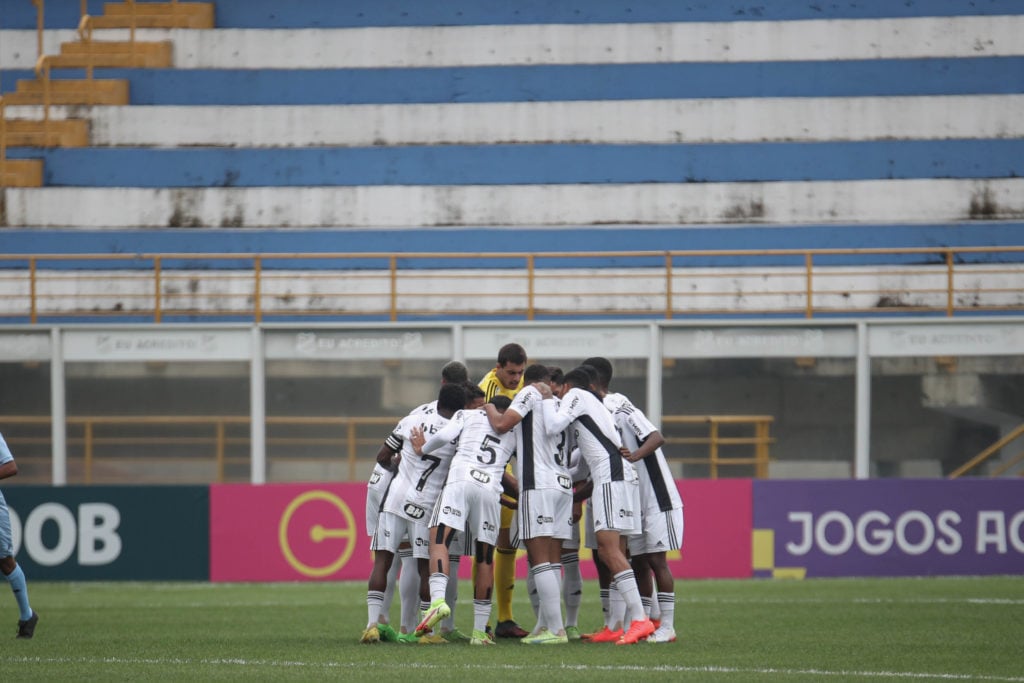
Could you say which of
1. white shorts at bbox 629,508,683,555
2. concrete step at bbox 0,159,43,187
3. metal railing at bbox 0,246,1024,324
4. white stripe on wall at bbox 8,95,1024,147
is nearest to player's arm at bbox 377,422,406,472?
white shorts at bbox 629,508,683,555

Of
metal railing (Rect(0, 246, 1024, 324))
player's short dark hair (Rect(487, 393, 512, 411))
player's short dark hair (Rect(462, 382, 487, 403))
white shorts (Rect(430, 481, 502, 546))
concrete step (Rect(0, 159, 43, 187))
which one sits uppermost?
concrete step (Rect(0, 159, 43, 187))

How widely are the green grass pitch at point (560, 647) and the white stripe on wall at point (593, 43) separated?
527 inches

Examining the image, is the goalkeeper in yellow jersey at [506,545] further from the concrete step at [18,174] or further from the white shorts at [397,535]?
the concrete step at [18,174]

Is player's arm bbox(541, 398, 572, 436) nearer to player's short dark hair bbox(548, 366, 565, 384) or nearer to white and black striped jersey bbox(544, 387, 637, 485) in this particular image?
white and black striped jersey bbox(544, 387, 637, 485)

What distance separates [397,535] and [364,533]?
7467 mm

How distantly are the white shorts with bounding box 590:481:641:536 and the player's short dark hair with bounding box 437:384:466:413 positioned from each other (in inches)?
47.5

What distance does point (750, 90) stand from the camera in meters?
26.9

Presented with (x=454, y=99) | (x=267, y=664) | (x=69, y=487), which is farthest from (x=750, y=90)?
(x=267, y=664)

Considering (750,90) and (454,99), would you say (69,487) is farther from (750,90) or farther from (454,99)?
(750,90)

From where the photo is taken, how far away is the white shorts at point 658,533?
1105cm

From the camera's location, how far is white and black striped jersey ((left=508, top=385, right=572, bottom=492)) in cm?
1079

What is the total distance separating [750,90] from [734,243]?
3.11m

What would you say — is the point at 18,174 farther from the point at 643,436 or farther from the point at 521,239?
the point at 643,436

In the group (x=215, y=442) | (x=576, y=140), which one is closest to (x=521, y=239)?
(x=576, y=140)
